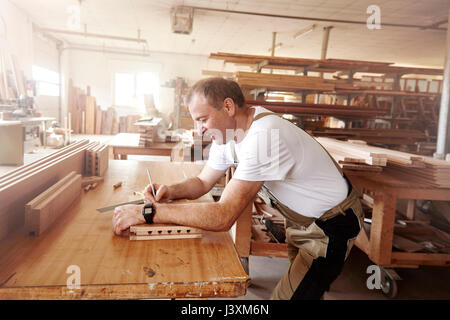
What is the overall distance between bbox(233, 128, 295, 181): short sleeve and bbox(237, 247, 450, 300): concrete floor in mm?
1757

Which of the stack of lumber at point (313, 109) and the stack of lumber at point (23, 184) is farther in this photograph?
the stack of lumber at point (313, 109)

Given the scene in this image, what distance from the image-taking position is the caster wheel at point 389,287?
9.84ft

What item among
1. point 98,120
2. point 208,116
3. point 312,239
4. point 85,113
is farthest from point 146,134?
point 85,113

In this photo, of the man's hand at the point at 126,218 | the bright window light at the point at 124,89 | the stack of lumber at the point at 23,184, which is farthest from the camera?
the bright window light at the point at 124,89

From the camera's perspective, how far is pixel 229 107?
5.81 ft

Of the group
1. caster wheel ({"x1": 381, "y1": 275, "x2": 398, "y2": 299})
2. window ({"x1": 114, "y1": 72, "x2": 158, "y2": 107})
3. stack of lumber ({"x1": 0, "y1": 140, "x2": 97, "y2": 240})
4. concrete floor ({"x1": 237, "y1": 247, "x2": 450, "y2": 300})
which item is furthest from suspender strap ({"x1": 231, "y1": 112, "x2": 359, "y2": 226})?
window ({"x1": 114, "y1": 72, "x2": 158, "y2": 107})

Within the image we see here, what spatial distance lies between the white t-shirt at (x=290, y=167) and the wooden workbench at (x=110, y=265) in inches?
14.1

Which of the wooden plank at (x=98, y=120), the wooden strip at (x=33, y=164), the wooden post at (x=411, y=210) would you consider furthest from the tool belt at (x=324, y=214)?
the wooden plank at (x=98, y=120)

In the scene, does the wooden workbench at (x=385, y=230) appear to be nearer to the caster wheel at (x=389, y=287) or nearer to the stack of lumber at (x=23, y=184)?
the caster wheel at (x=389, y=287)

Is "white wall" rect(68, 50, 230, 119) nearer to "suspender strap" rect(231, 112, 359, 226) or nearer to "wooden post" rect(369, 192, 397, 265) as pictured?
"wooden post" rect(369, 192, 397, 265)

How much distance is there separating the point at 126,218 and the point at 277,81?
172 inches

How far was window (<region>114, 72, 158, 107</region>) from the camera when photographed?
1516 centimetres
